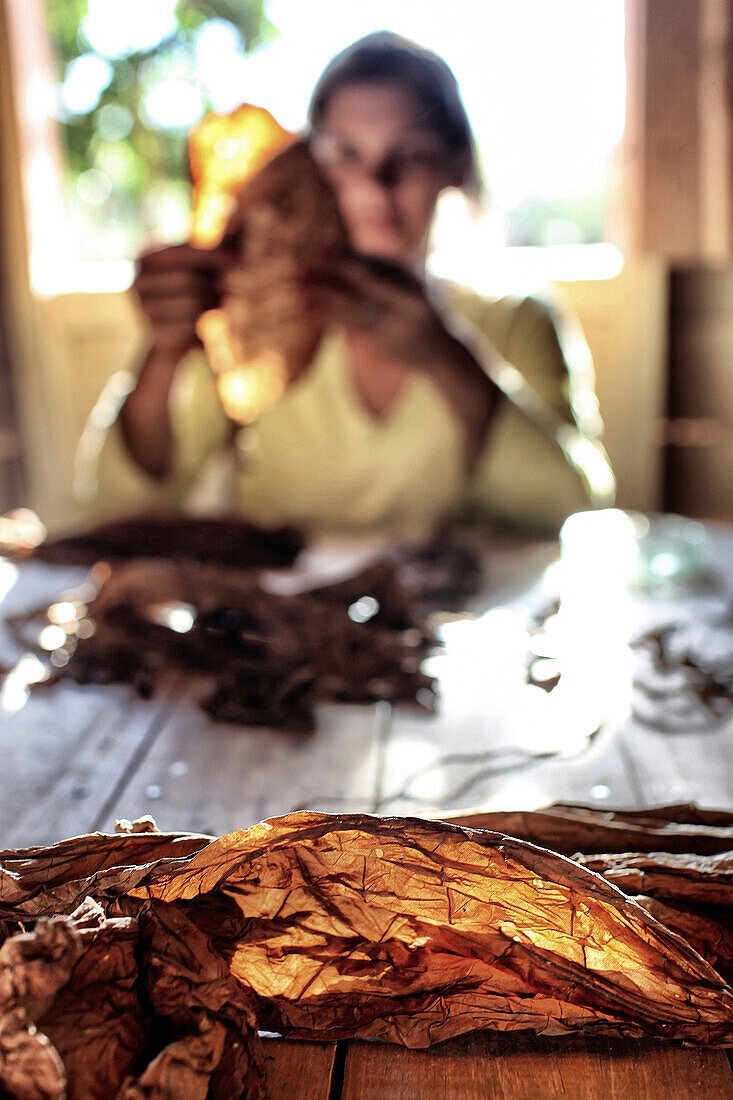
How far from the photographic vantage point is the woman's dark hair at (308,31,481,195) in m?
1.22

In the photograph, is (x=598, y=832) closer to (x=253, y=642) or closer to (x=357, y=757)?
(x=357, y=757)

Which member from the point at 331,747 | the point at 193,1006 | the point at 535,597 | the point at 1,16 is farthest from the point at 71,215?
the point at 193,1006

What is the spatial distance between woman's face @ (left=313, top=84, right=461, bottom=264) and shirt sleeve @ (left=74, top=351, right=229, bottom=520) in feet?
1.07

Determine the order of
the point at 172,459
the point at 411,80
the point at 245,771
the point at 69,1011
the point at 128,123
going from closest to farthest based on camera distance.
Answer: the point at 69,1011 < the point at 245,771 < the point at 411,80 < the point at 172,459 < the point at 128,123

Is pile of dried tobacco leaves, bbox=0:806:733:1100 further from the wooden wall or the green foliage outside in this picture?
the green foliage outside

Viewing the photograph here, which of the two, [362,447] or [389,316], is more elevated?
[389,316]

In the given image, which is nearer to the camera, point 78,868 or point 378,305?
point 78,868

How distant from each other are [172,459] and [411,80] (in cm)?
63

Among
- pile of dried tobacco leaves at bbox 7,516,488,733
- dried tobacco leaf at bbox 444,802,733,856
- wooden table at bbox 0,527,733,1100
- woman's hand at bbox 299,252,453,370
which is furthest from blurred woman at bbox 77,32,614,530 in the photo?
dried tobacco leaf at bbox 444,802,733,856

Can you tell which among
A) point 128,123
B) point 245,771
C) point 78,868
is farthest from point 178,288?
point 128,123

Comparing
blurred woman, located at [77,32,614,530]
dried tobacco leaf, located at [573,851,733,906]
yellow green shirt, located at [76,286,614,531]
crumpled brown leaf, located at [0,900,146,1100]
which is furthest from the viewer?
yellow green shirt, located at [76,286,614,531]

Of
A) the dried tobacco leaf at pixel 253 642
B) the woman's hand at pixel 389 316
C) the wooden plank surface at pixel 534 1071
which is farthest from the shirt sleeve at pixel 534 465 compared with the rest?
the wooden plank surface at pixel 534 1071

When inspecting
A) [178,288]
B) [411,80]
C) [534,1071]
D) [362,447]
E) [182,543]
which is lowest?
[362,447]

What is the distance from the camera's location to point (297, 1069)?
33 centimetres
